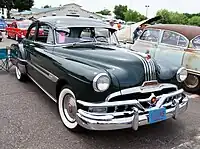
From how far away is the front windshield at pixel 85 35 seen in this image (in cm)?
468

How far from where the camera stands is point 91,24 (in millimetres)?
5051

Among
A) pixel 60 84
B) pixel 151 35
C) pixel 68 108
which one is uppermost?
pixel 151 35

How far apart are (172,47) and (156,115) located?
3749mm

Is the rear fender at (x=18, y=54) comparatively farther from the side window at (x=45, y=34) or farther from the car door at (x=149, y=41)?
the car door at (x=149, y=41)

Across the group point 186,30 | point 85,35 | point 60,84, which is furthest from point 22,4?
point 60,84

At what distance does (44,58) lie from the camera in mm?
4668

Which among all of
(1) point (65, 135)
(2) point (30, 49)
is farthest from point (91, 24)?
(1) point (65, 135)

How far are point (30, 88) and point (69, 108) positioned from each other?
2.49 m

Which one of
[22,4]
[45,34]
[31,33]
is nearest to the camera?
[45,34]

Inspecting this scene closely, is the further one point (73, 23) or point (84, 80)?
point (73, 23)

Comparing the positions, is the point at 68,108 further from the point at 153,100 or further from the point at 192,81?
the point at 192,81

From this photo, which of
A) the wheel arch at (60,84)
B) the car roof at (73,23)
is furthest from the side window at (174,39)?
the wheel arch at (60,84)

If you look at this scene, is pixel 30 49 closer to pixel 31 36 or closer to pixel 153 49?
pixel 31 36

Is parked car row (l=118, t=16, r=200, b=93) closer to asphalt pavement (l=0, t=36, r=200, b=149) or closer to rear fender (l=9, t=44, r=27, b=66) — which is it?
asphalt pavement (l=0, t=36, r=200, b=149)
